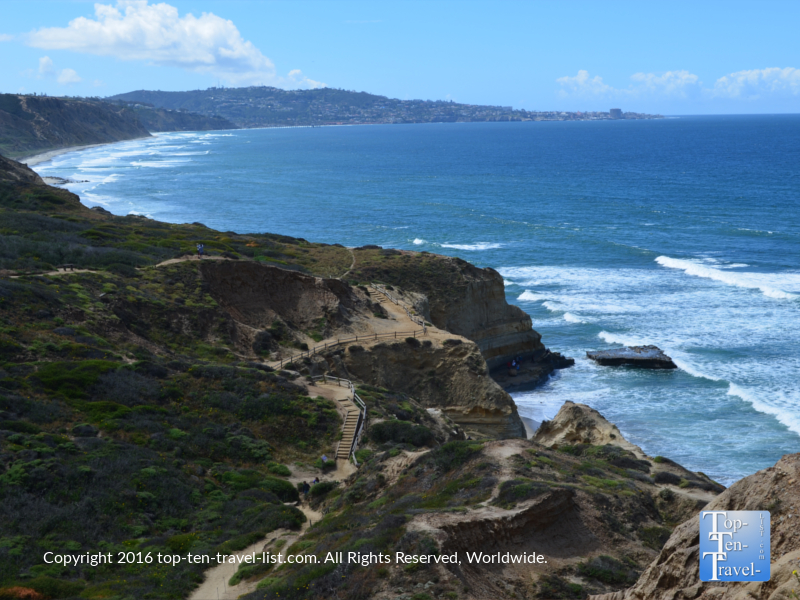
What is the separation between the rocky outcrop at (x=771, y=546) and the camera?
999cm

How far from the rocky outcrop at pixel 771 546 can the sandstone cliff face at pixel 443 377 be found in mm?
24549

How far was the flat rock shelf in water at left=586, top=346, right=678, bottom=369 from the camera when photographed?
48.8 metres

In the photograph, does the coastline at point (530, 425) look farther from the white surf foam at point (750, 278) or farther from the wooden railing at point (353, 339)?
the white surf foam at point (750, 278)

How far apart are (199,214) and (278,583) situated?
95.2 meters

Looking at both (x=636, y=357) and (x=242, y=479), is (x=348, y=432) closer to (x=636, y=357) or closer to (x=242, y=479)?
(x=242, y=479)

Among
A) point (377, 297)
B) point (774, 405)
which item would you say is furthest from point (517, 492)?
point (774, 405)

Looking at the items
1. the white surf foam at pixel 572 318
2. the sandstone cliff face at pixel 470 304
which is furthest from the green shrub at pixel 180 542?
the white surf foam at pixel 572 318

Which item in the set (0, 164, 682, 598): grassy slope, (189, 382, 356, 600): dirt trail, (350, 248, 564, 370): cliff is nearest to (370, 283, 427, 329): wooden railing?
(350, 248, 564, 370): cliff

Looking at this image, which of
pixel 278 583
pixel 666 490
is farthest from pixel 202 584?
pixel 666 490

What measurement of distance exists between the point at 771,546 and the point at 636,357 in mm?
40536

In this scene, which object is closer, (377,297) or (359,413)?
(359,413)

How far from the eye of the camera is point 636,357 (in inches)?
1949

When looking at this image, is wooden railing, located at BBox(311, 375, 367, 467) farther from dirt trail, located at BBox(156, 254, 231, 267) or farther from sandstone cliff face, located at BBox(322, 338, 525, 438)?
dirt trail, located at BBox(156, 254, 231, 267)

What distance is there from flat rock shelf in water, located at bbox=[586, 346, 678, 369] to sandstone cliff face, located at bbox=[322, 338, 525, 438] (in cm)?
1506
